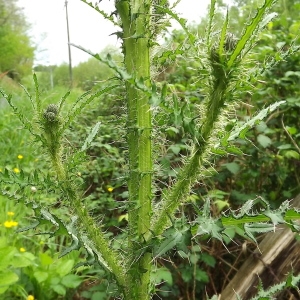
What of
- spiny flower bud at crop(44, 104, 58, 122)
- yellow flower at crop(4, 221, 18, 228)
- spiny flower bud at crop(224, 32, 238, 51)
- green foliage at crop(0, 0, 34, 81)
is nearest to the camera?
spiny flower bud at crop(224, 32, 238, 51)

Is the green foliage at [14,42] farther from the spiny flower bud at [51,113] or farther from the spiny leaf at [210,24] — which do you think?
the spiny leaf at [210,24]

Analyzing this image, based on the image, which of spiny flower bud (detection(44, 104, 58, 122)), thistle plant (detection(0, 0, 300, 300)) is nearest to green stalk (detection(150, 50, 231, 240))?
thistle plant (detection(0, 0, 300, 300))

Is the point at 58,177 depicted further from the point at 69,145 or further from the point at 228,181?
the point at 228,181

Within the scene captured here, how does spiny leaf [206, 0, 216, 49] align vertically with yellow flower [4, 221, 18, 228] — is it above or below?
above

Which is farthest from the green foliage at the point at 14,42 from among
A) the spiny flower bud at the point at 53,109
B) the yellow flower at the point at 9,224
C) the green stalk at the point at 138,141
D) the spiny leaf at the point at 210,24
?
the spiny leaf at the point at 210,24

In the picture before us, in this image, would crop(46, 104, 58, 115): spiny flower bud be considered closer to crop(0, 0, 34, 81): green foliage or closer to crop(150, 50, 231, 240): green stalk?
crop(150, 50, 231, 240): green stalk

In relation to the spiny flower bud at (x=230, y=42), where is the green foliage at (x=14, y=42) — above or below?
above

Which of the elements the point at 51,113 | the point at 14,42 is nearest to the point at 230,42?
the point at 51,113

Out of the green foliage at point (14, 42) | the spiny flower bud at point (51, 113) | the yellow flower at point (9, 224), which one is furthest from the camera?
the green foliage at point (14, 42)

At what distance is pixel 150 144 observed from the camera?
0.73 meters

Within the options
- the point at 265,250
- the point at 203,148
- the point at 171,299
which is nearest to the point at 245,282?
the point at 265,250

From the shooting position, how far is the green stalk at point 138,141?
68 centimetres

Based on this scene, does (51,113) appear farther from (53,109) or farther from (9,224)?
(9,224)

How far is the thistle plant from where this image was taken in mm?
605
